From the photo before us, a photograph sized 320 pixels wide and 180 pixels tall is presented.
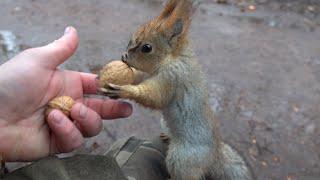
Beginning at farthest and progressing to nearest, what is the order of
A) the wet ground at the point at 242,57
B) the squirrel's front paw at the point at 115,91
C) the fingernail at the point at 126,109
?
the wet ground at the point at 242,57
the fingernail at the point at 126,109
the squirrel's front paw at the point at 115,91

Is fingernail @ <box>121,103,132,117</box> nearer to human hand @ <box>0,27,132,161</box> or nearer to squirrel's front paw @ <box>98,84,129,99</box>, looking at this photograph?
human hand @ <box>0,27,132,161</box>

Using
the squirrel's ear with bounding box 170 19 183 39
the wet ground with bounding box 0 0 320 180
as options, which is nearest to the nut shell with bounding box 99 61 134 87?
the squirrel's ear with bounding box 170 19 183 39

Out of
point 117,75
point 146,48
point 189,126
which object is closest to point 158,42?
point 146,48

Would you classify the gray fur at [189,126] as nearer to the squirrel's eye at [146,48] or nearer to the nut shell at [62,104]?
the squirrel's eye at [146,48]

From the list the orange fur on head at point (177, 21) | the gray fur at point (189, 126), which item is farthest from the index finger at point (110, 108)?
the orange fur on head at point (177, 21)

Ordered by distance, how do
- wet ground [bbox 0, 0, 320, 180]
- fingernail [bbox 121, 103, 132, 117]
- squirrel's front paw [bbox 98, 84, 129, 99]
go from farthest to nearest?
1. wet ground [bbox 0, 0, 320, 180]
2. fingernail [bbox 121, 103, 132, 117]
3. squirrel's front paw [bbox 98, 84, 129, 99]

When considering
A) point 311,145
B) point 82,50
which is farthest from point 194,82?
point 82,50

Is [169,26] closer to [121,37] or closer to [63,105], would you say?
[63,105]
